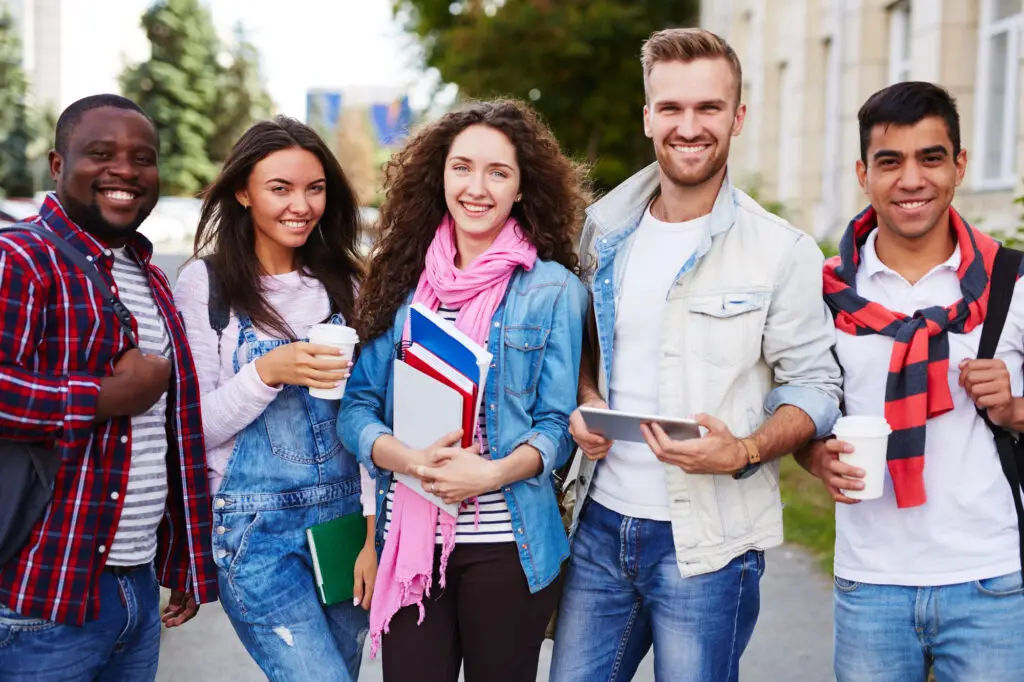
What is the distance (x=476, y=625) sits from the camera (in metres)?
2.96

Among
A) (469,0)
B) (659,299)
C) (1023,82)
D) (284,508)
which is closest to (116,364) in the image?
(284,508)

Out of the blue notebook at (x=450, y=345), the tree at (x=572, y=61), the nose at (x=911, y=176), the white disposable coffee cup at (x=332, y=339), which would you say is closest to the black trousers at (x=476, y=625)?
the blue notebook at (x=450, y=345)

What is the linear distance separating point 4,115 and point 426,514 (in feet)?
144

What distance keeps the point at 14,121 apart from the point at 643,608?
146ft

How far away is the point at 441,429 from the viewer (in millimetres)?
2855

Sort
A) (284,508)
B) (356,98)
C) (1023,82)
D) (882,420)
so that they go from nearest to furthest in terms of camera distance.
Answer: (882,420), (284,508), (1023,82), (356,98)

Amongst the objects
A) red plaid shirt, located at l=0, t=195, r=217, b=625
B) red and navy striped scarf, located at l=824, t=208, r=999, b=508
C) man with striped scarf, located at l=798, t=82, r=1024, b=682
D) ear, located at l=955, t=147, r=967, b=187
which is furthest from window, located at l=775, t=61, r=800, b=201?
red plaid shirt, located at l=0, t=195, r=217, b=625

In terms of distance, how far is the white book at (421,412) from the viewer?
2809 millimetres

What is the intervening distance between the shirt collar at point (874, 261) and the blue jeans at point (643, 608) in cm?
89

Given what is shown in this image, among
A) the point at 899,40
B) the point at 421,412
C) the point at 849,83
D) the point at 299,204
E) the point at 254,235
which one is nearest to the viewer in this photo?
the point at 421,412

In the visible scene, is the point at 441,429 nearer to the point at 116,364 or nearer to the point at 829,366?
the point at 116,364

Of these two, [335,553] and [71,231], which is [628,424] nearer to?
[335,553]

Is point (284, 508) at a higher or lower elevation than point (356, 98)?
lower

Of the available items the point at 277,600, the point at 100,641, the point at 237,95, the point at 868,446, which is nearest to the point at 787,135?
the point at 868,446
